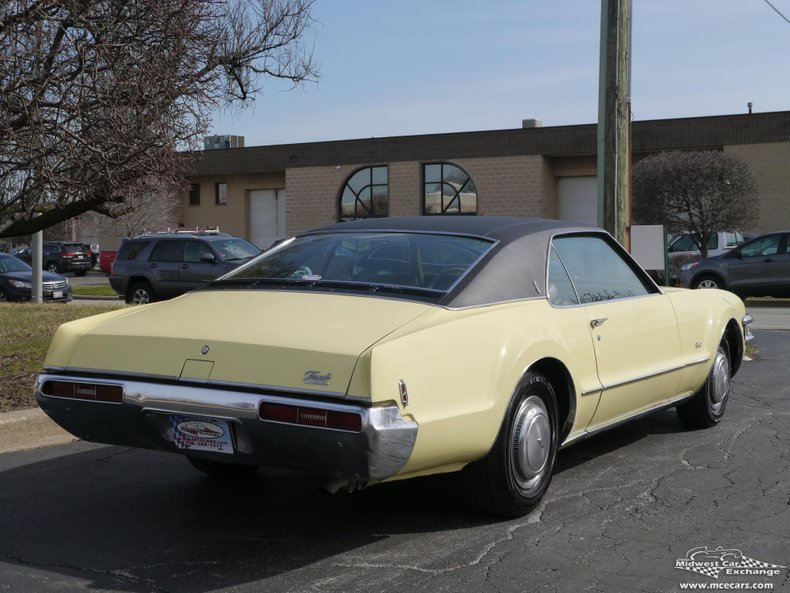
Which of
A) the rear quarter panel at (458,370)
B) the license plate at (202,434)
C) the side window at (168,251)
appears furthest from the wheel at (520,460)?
the side window at (168,251)

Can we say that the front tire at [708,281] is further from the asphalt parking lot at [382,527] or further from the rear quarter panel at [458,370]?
the rear quarter panel at [458,370]

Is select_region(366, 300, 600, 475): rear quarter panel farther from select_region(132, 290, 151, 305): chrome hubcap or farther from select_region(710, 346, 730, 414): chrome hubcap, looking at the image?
select_region(132, 290, 151, 305): chrome hubcap

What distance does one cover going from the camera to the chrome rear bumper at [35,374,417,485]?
409 cm

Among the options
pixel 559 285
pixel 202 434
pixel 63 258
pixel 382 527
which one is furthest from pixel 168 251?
pixel 63 258

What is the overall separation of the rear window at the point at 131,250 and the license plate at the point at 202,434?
18.3 meters

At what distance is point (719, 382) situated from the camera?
7348 mm

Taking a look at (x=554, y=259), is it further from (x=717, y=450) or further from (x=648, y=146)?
(x=648, y=146)

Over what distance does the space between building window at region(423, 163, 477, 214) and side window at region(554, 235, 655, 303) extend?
39.1 m

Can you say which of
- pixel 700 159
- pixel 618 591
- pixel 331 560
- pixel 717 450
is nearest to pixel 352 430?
pixel 331 560

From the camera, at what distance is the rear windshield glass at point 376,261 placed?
5.16m

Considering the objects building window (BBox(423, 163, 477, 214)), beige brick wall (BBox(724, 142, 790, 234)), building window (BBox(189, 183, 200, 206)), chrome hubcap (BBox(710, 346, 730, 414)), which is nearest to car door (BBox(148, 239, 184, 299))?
chrome hubcap (BBox(710, 346, 730, 414))

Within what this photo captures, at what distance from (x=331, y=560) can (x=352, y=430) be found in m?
0.71

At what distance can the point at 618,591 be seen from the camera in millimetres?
3998

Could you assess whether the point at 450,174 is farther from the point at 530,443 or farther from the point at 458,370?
the point at 458,370
